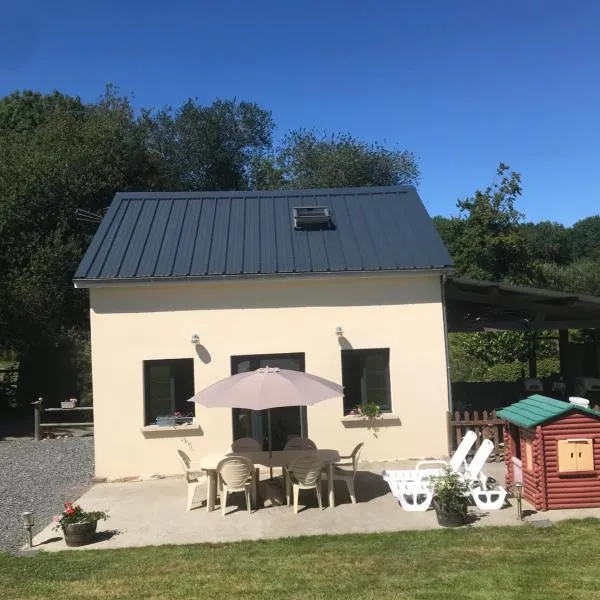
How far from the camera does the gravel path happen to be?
9376mm

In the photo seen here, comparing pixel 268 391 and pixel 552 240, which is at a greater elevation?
pixel 552 240

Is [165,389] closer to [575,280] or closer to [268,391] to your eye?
[268,391]

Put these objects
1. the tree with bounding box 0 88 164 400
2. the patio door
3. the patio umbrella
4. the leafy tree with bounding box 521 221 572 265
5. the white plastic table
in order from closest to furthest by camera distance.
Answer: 1. the patio umbrella
2. the white plastic table
3. the patio door
4. the tree with bounding box 0 88 164 400
5. the leafy tree with bounding box 521 221 572 265

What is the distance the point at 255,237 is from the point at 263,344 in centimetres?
251

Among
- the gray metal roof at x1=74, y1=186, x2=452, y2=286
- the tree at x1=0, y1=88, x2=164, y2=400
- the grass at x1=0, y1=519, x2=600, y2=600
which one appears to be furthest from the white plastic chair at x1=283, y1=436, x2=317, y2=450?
the tree at x1=0, y1=88, x2=164, y2=400

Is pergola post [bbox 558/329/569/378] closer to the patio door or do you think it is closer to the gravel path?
the patio door

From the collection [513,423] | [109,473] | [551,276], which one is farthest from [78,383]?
[551,276]

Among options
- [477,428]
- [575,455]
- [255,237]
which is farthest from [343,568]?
[255,237]

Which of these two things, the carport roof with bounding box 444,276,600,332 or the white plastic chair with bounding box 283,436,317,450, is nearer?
the white plastic chair with bounding box 283,436,317,450

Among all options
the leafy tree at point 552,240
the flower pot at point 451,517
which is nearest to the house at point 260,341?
the flower pot at point 451,517

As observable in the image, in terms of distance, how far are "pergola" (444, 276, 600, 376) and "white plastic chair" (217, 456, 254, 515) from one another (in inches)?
235

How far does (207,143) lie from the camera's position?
35.2 m

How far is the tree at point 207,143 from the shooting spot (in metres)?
34.4

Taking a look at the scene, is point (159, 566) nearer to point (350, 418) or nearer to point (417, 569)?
point (417, 569)
